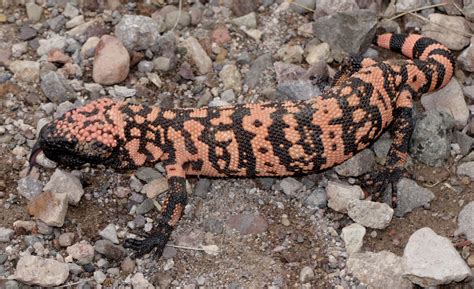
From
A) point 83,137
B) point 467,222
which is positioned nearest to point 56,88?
point 83,137

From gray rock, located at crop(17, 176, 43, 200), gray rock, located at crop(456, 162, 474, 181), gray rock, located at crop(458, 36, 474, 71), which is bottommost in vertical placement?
gray rock, located at crop(17, 176, 43, 200)

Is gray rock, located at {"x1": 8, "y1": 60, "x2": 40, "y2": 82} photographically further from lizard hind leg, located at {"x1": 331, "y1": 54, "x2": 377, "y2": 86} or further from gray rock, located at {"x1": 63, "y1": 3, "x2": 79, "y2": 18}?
lizard hind leg, located at {"x1": 331, "y1": 54, "x2": 377, "y2": 86}

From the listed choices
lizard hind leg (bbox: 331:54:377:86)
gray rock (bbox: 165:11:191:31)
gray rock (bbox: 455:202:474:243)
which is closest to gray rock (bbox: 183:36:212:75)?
gray rock (bbox: 165:11:191:31)

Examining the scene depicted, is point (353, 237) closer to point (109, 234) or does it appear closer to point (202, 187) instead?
point (202, 187)

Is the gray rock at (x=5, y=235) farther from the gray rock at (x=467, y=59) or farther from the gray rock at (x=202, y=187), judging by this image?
the gray rock at (x=467, y=59)

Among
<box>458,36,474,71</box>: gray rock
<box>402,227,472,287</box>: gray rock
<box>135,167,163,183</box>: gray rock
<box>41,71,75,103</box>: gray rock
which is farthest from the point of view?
<box>458,36,474,71</box>: gray rock
